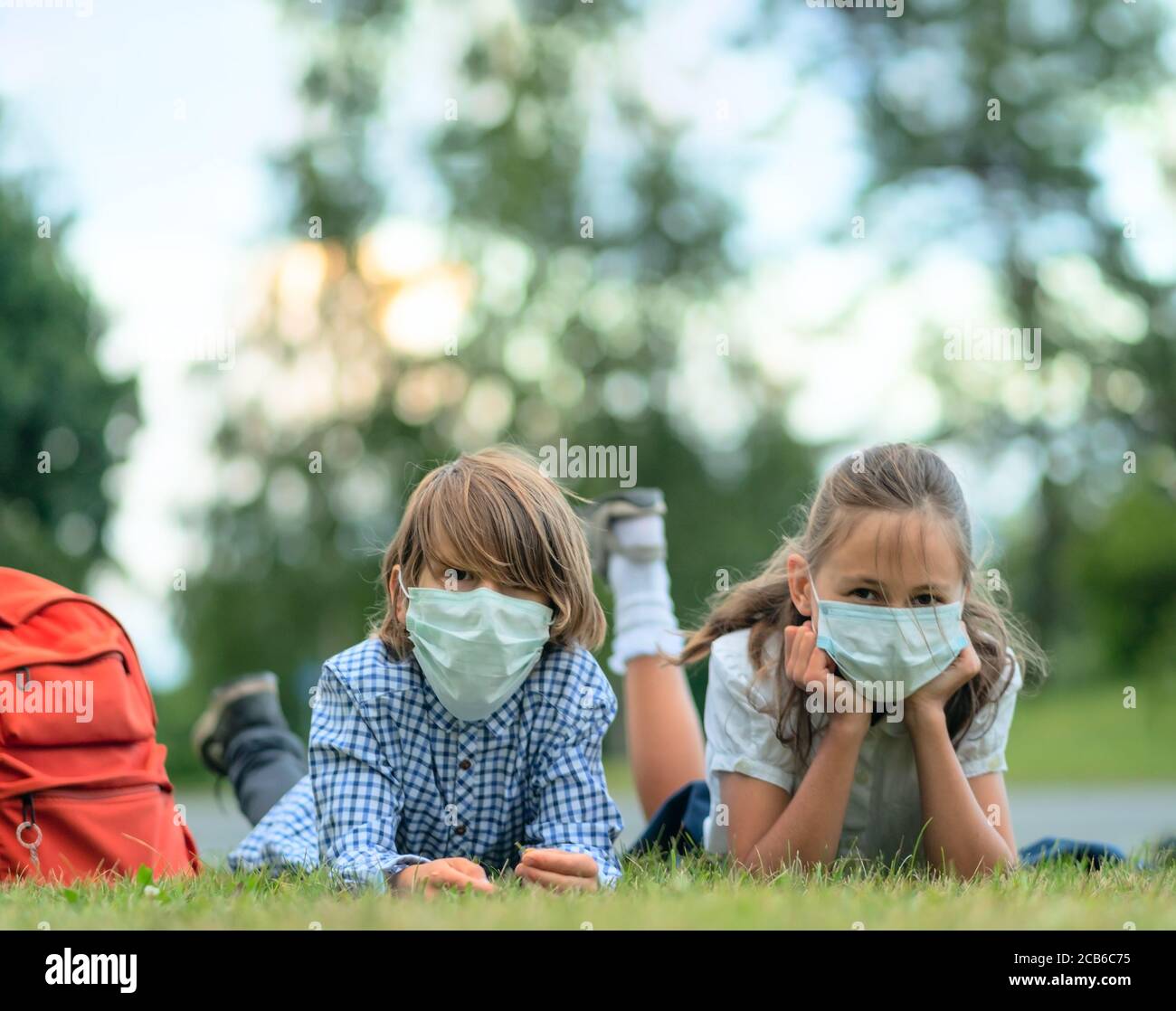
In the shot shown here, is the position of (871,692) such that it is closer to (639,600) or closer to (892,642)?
(892,642)

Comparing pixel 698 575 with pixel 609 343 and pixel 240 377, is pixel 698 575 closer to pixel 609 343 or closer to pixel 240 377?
pixel 609 343

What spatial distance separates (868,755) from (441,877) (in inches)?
55.9

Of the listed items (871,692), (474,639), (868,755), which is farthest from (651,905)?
(868,755)

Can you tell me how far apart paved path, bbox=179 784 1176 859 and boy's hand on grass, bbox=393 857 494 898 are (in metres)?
4.02

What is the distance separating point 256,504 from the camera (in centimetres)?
1841

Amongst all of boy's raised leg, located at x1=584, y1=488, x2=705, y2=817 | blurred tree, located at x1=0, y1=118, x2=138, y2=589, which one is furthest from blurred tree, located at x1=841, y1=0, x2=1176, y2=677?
boy's raised leg, located at x1=584, y1=488, x2=705, y2=817

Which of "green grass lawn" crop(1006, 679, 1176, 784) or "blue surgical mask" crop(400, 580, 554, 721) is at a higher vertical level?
"blue surgical mask" crop(400, 580, 554, 721)

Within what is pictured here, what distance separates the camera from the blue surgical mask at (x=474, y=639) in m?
3.06

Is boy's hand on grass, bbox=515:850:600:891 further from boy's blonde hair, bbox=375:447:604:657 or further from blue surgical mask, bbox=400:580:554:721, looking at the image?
boy's blonde hair, bbox=375:447:604:657

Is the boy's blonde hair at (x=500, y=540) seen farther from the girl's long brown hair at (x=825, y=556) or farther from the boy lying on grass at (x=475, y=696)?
the girl's long brown hair at (x=825, y=556)

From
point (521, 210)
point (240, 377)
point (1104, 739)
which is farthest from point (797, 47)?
point (1104, 739)

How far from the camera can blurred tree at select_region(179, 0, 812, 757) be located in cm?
1852

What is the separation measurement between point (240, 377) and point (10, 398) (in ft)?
26.6

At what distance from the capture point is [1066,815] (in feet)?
31.6
